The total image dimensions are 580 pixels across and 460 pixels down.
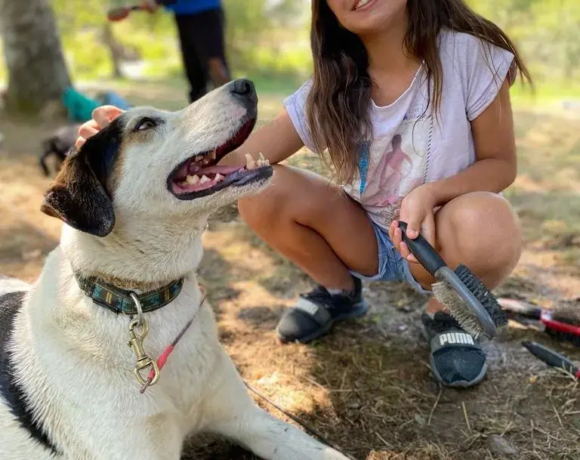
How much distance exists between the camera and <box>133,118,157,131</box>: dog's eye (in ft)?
6.75

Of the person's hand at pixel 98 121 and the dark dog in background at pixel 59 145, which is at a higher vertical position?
the person's hand at pixel 98 121

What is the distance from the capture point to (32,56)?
23.5ft

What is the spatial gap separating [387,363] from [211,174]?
1221 millimetres

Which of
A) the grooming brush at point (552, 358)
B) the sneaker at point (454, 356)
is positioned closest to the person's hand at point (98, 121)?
the sneaker at point (454, 356)

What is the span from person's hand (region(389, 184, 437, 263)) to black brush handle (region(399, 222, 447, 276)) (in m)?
0.05

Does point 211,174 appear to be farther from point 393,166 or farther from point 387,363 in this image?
point 387,363

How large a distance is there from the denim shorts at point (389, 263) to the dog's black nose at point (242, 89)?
99 centimetres

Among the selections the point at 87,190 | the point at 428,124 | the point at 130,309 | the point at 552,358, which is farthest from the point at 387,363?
the point at 87,190

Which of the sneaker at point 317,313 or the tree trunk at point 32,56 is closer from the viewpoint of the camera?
the sneaker at point 317,313

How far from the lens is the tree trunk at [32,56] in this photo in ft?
23.1

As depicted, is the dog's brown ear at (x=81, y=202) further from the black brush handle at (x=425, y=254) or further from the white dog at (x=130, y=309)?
the black brush handle at (x=425, y=254)

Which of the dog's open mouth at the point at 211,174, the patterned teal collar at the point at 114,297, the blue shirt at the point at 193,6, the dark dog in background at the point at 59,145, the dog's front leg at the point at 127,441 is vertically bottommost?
the dark dog in background at the point at 59,145

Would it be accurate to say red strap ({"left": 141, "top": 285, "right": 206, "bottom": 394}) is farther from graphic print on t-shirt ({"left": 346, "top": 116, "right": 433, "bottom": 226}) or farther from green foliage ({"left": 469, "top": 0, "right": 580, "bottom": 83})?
green foliage ({"left": 469, "top": 0, "right": 580, "bottom": 83})

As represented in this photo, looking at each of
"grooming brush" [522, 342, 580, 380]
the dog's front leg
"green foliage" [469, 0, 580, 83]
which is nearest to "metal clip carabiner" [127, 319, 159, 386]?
the dog's front leg
